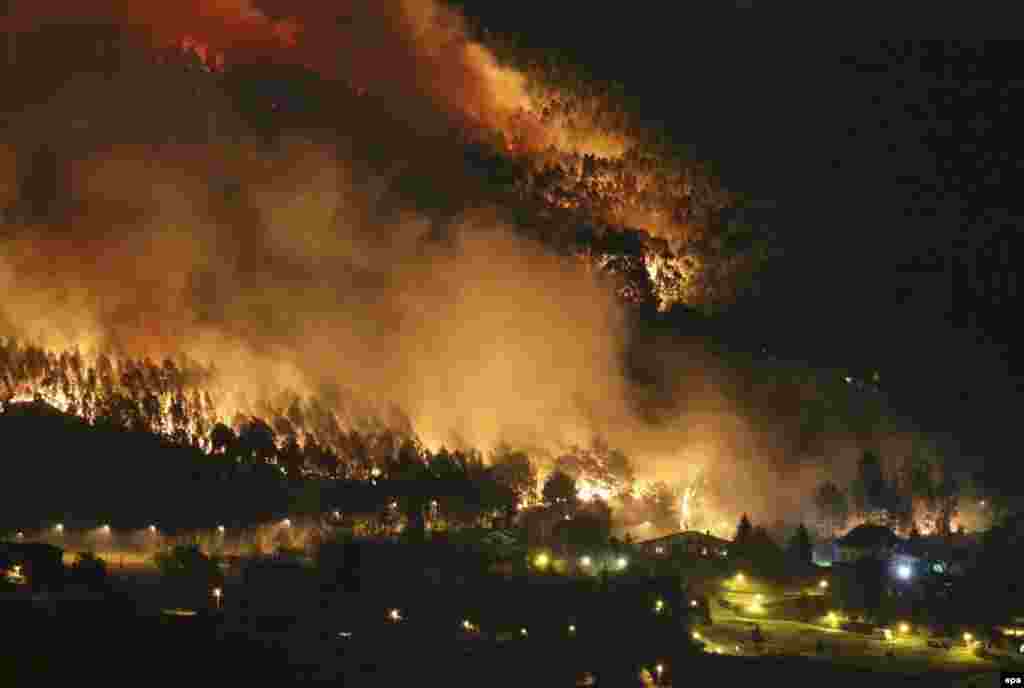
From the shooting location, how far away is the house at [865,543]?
48656 millimetres

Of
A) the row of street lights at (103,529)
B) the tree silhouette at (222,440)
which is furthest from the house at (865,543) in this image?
the tree silhouette at (222,440)

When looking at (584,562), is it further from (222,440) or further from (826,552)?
(222,440)

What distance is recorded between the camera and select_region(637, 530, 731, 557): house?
44.6m

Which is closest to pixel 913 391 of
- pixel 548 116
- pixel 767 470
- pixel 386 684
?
Result: pixel 767 470

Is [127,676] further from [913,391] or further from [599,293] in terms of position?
[913,391]

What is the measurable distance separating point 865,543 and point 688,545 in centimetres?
853

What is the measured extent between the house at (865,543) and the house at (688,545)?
5.64m

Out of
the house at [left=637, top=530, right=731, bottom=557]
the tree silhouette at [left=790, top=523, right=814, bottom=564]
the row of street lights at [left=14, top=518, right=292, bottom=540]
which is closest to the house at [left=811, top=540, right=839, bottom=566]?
the tree silhouette at [left=790, top=523, right=814, bottom=564]

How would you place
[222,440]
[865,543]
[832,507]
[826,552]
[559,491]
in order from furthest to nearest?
[832,507] → [826,552] → [559,491] → [865,543] → [222,440]

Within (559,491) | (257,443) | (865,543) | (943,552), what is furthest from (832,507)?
(257,443)

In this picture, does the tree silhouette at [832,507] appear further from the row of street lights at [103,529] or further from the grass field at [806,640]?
the row of street lights at [103,529]

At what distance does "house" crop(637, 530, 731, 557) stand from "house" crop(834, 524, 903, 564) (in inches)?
222

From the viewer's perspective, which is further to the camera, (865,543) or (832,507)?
(832,507)

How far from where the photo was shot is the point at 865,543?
→ 162ft
